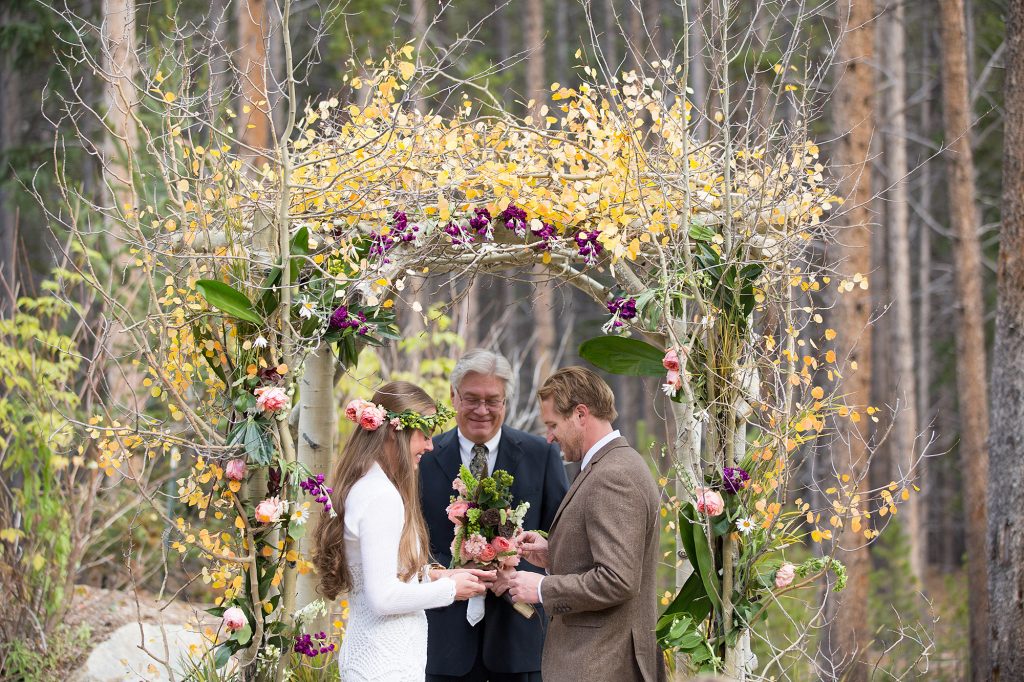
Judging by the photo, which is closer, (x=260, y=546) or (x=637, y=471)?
(x=637, y=471)

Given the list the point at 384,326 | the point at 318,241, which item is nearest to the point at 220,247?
the point at 318,241

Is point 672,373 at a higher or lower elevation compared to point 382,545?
higher

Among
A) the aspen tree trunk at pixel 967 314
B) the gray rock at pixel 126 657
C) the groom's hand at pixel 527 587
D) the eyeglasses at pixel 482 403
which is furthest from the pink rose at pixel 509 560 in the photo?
the aspen tree trunk at pixel 967 314

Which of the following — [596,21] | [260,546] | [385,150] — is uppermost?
[596,21]

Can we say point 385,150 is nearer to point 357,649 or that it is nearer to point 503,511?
point 503,511

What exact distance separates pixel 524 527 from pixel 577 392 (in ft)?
3.55

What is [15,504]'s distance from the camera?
21.3 feet

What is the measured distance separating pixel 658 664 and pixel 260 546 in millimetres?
1651

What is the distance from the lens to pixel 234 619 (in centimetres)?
416

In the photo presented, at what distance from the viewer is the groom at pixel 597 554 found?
3.46 meters

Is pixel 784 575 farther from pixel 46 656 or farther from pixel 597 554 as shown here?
pixel 46 656

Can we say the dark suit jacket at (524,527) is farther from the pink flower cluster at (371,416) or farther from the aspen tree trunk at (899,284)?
the aspen tree trunk at (899,284)

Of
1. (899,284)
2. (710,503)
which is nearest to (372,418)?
(710,503)

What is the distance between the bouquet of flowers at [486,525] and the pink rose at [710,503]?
2.13 ft
